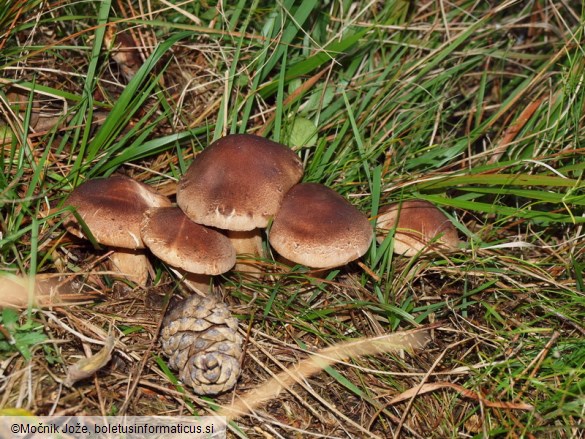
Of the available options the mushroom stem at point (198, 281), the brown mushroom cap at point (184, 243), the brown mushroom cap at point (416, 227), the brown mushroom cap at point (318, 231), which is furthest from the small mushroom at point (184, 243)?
the brown mushroom cap at point (416, 227)

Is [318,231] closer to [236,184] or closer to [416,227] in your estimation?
[236,184]

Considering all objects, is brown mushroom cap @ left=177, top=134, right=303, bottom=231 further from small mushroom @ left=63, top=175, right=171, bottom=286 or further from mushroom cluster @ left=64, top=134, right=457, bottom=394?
small mushroom @ left=63, top=175, right=171, bottom=286

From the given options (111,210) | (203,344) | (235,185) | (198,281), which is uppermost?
(235,185)

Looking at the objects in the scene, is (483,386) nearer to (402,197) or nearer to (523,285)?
(523,285)

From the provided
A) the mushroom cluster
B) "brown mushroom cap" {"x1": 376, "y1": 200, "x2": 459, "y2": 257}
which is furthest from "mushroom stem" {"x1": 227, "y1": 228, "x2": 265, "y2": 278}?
"brown mushroom cap" {"x1": 376, "y1": 200, "x2": 459, "y2": 257}

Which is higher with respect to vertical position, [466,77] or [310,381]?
[466,77]

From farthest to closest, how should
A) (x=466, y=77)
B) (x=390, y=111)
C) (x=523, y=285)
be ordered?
(x=466, y=77) → (x=390, y=111) → (x=523, y=285)

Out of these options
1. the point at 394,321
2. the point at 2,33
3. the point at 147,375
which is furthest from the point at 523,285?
the point at 2,33

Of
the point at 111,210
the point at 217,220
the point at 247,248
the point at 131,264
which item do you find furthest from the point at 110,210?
the point at 247,248
